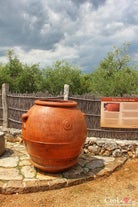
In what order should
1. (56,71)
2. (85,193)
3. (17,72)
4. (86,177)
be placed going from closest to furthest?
(85,193) → (86,177) → (17,72) → (56,71)

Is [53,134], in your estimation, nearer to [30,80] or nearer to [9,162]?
[9,162]

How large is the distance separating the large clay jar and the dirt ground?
0.60 meters

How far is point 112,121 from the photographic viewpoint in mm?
6602

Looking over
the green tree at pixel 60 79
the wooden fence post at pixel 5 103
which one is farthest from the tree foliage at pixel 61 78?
the wooden fence post at pixel 5 103

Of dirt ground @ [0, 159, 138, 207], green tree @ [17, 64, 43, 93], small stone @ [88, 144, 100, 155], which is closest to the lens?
dirt ground @ [0, 159, 138, 207]

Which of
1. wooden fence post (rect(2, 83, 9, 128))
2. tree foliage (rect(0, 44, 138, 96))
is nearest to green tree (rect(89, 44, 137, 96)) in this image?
tree foliage (rect(0, 44, 138, 96))

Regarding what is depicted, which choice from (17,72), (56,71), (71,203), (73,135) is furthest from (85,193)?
(56,71)

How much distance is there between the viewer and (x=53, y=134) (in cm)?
455

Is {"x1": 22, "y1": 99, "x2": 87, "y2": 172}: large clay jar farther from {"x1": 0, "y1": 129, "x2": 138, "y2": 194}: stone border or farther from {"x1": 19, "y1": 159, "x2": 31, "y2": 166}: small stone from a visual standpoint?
{"x1": 19, "y1": 159, "x2": 31, "y2": 166}: small stone

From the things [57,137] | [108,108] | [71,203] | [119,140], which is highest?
[108,108]

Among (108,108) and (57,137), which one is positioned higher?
(108,108)

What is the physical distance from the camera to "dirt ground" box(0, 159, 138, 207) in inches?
159

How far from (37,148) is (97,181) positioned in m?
1.42

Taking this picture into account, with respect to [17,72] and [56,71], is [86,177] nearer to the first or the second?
[17,72]
